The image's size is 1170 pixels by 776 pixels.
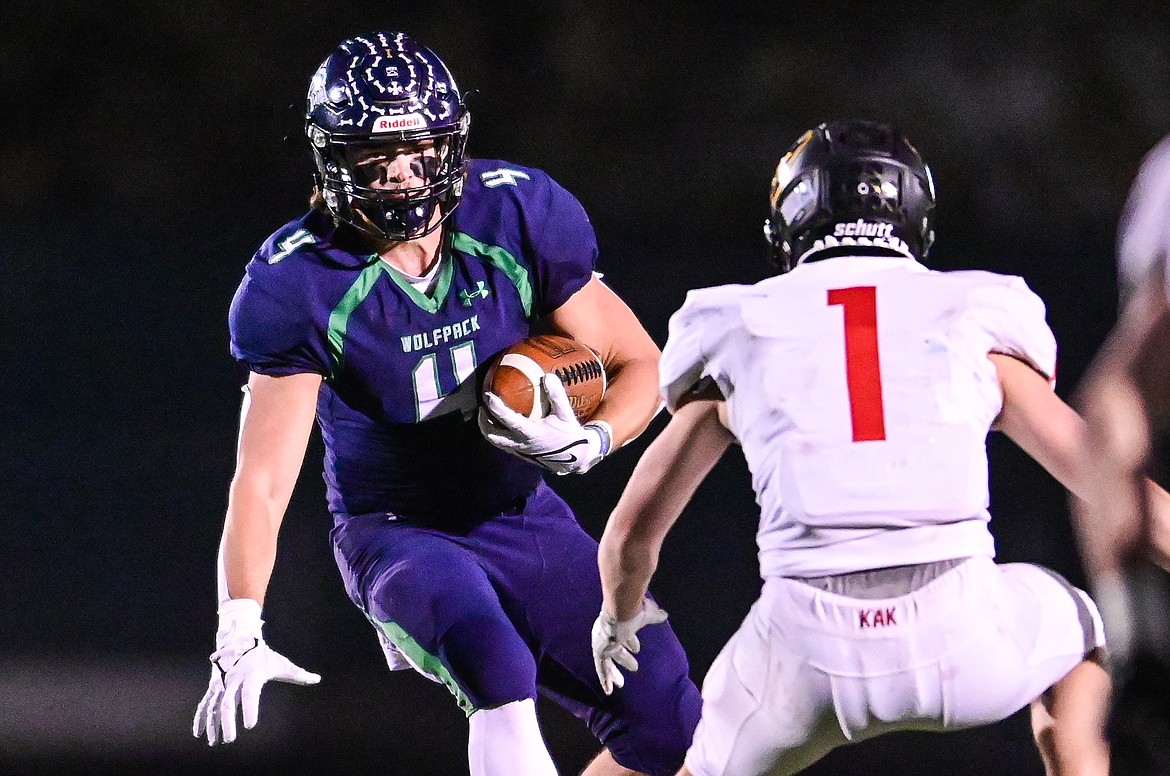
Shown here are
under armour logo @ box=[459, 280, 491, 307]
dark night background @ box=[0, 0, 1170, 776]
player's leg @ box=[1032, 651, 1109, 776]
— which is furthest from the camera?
dark night background @ box=[0, 0, 1170, 776]

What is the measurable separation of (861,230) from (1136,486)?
1.61 feet

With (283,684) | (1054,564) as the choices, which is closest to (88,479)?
(283,684)

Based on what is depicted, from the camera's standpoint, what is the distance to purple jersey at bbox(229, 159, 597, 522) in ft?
9.28

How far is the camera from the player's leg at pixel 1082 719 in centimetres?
215

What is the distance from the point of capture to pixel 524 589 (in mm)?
2896

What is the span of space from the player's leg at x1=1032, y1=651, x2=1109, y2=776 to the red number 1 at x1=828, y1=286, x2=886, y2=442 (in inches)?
17.1

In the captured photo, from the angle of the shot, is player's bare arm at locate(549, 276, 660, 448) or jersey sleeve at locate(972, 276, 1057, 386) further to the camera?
player's bare arm at locate(549, 276, 660, 448)

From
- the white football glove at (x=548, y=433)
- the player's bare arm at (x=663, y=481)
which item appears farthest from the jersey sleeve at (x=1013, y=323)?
the white football glove at (x=548, y=433)

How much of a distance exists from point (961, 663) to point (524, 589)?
102cm

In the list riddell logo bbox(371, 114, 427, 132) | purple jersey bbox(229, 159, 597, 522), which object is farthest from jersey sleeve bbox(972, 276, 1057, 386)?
riddell logo bbox(371, 114, 427, 132)

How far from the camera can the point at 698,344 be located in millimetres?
2201

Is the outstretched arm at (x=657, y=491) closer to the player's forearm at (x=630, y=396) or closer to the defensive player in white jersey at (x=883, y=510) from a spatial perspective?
the defensive player in white jersey at (x=883, y=510)

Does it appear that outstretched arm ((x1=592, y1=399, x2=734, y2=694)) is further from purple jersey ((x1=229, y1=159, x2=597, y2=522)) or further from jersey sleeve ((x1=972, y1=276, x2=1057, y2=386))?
purple jersey ((x1=229, y1=159, x2=597, y2=522))

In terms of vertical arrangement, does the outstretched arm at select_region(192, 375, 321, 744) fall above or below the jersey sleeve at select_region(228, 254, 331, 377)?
below
